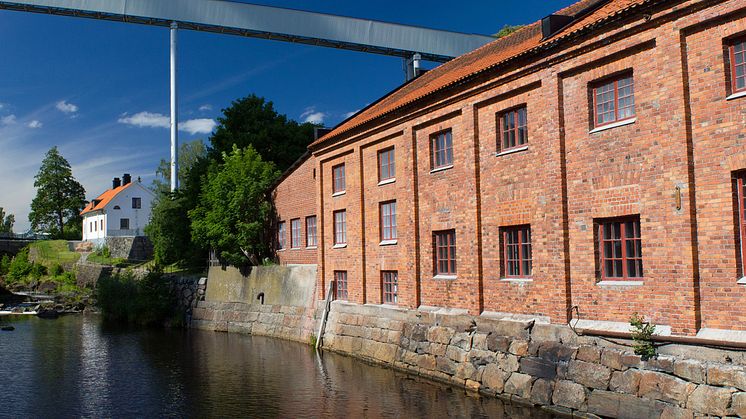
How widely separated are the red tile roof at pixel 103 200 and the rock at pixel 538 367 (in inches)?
2463

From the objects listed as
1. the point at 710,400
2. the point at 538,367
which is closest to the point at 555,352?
the point at 538,367

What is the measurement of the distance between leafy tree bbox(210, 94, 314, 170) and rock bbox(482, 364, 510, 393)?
28.2m

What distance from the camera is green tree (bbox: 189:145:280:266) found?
→ 3145cm

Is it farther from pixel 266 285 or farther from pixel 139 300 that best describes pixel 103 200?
pixel 266 285

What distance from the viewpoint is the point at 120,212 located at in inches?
2729

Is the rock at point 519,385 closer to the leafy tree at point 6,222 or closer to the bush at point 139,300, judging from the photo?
the bush at point 139,300

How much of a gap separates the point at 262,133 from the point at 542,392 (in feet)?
102

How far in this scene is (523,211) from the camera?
15875mm

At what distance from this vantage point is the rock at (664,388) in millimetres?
11406

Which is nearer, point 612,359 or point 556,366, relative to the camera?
point 612,359

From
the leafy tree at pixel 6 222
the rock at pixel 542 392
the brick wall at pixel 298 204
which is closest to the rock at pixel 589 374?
the rock at pixel 542 392

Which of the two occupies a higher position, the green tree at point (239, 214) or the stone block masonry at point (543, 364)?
the green tree at point (239, 214)

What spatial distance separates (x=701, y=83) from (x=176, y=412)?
1391cm

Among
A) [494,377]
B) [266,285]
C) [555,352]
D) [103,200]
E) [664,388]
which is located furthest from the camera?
[103,200]
